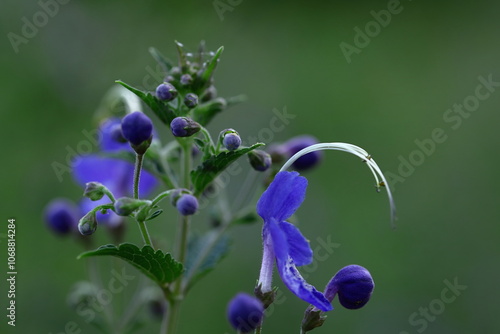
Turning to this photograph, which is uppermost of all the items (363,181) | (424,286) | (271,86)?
(271,86)

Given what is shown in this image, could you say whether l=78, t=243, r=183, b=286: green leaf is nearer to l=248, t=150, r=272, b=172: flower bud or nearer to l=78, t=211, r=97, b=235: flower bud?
l=78, t=211, r=97, b=235: flower bud

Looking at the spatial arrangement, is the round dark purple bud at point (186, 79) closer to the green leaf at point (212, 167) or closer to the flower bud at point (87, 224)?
the green leaf at point (212, 167)

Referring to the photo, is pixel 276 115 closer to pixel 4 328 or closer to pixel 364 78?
pixel 364 78

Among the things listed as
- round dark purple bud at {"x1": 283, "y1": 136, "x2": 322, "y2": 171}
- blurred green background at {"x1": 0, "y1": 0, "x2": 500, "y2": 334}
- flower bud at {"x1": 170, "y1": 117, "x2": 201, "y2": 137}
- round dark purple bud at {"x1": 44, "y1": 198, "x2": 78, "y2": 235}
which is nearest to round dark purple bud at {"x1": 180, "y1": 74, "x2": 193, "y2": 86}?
flower bud at {"x1": 170, "y1": 117, "x2": 201, "y2": 137}

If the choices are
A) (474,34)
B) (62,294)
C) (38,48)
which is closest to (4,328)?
(62,294)

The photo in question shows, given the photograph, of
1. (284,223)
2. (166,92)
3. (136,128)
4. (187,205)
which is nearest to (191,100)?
(166,92)

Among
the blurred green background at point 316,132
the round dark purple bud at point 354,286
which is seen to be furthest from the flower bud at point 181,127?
the blurred green background at point 316,132
